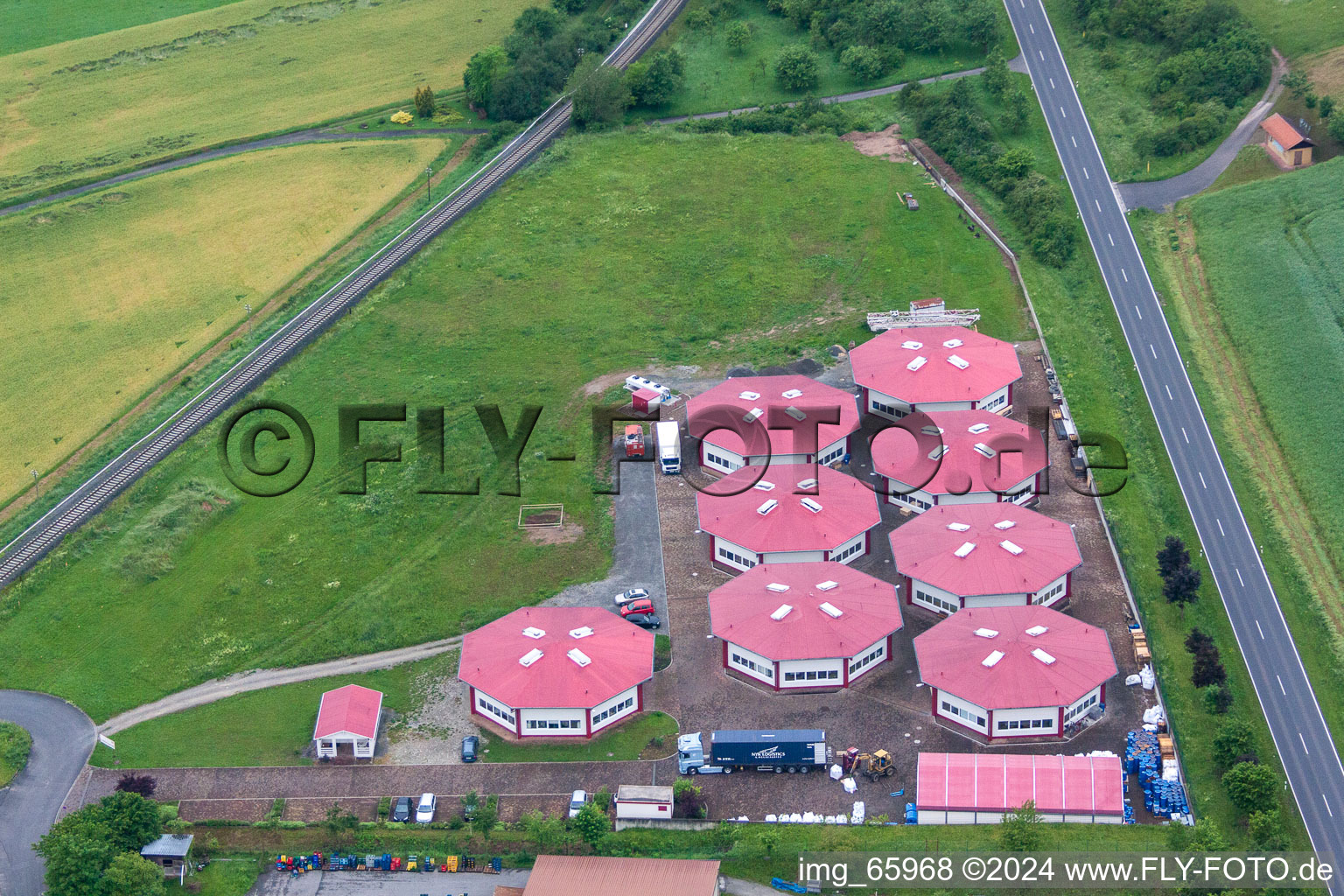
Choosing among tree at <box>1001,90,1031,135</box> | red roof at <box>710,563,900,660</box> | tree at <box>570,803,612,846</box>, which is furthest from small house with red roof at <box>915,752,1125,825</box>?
tree at <box>1001,90,1031,135</box>

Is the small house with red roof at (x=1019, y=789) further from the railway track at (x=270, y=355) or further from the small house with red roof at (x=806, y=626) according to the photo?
the railway track at (x=270, y=355)

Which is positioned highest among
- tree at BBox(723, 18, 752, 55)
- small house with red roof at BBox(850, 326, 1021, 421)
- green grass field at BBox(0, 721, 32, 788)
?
tree at BBox(723, 18, 752, 55)

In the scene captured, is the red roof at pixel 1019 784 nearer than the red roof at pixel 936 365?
Yes

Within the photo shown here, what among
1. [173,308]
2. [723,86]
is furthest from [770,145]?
[173,308]

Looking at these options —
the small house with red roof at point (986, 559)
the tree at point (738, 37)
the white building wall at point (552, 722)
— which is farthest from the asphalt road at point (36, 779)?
the tree at point (738, 37)

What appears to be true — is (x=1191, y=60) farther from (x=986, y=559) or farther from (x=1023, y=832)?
(x=1023, y=832)

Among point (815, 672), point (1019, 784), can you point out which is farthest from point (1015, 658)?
point (815, 672)

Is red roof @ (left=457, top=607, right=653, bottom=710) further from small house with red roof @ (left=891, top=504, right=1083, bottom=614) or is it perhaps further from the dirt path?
the dirt path
